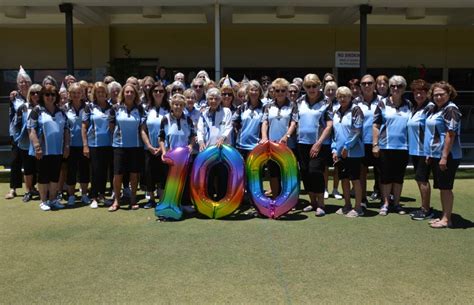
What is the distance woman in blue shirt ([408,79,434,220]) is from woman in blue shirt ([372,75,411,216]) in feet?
0.44

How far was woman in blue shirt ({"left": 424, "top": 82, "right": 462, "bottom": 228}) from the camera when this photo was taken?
19.5ft

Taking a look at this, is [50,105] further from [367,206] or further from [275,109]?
[367,206]

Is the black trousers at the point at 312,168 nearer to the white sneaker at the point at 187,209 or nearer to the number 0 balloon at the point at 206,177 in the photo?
the number 0 balloon at the point at 206,177

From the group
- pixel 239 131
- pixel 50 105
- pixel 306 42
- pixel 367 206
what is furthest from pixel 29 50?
pixel 367 206

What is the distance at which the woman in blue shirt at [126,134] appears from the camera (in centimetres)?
706

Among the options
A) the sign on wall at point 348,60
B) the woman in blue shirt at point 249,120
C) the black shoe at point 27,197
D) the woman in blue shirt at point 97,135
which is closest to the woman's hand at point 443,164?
the woman in blue shirt at point 249,120

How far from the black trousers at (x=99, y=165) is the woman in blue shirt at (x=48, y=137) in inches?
15.9

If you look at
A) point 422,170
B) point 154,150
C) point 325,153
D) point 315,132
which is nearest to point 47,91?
point 154,150

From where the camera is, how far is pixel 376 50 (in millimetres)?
17469

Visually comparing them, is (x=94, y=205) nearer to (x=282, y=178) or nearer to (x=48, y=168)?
(x=48, y=168)

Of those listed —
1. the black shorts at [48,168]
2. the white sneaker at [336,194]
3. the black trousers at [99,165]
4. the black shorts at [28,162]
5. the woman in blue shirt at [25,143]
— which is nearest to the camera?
the black shorts at [48,168]

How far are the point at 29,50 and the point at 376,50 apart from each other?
39.5 ft

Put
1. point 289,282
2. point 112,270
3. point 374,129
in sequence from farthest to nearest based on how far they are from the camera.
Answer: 1. point 374,129
2. point 112,270
3. point 289,282

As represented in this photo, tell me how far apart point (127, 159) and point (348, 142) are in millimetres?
3131
